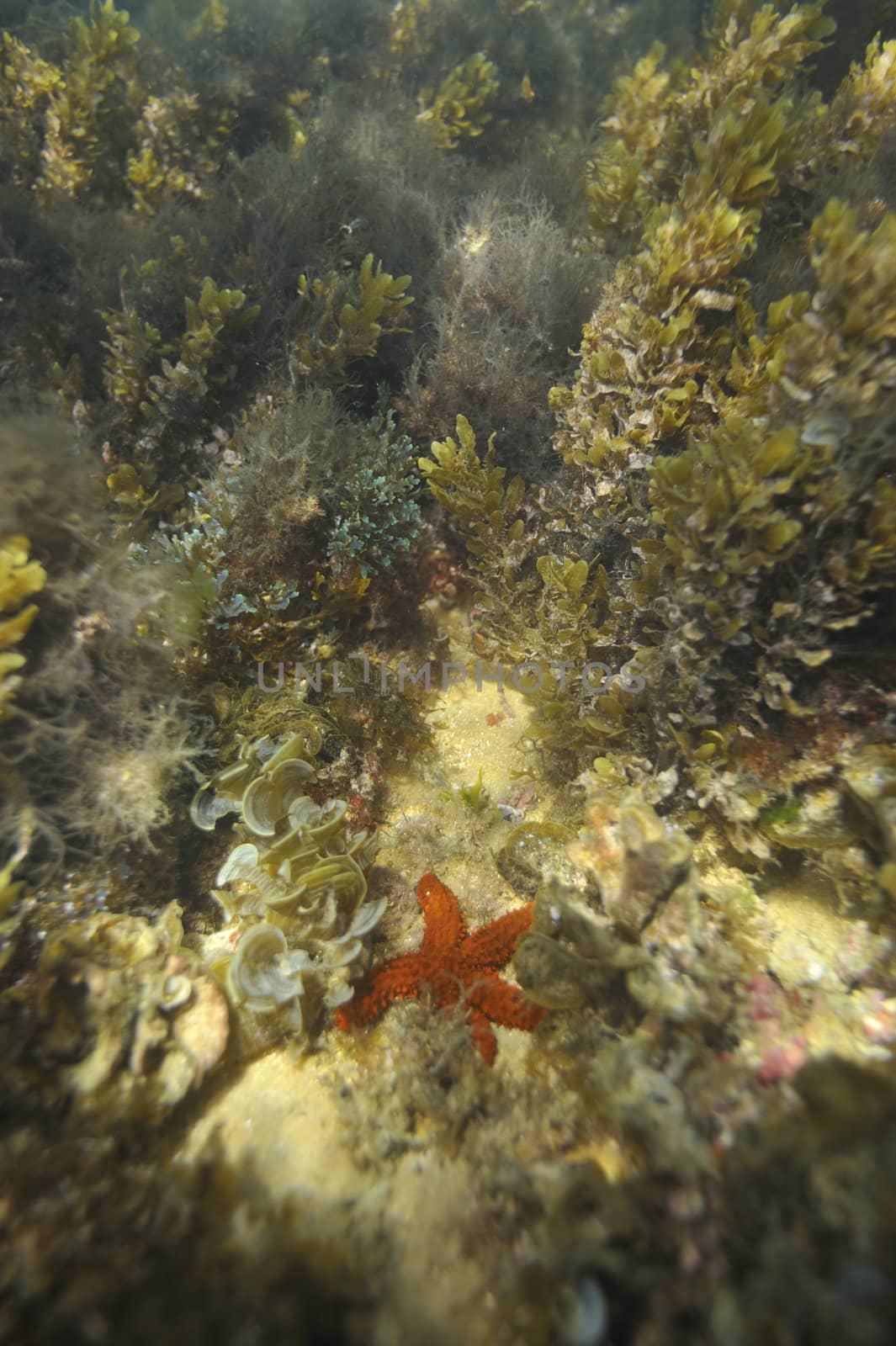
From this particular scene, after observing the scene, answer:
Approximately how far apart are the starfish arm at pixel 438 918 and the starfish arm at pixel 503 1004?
23cm

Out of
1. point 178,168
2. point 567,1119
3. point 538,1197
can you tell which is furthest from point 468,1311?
point 178,168

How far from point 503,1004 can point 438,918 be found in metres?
0.49

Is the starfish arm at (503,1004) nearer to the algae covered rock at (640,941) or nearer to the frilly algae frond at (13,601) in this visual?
the algae covered rock at (640,941)

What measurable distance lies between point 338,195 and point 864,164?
414 centimetres

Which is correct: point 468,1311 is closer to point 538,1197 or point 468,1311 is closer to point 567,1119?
point 538,1197

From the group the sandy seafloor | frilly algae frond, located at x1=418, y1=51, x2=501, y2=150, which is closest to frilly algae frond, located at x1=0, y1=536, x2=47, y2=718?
the sandy seafloor

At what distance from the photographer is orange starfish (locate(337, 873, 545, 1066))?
8.30ft

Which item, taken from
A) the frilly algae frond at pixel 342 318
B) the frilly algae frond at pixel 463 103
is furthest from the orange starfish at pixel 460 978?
the frilly algae frond at pixel 463 103

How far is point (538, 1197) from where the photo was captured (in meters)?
1.92

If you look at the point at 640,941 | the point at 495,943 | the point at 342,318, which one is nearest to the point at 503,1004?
the point at 495,943

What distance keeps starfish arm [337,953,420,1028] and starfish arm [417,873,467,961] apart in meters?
0.11

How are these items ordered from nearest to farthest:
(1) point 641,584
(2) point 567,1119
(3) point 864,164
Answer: (2) point 567,1119 < (1) point 641,584 < (3) point 864,164

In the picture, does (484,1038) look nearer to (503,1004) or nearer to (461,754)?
(503,1004)

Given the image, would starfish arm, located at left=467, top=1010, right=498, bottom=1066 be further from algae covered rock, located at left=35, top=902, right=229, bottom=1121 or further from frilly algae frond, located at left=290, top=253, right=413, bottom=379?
frilly algae frond, located at left=290, top=253, right=413, bottom=379
